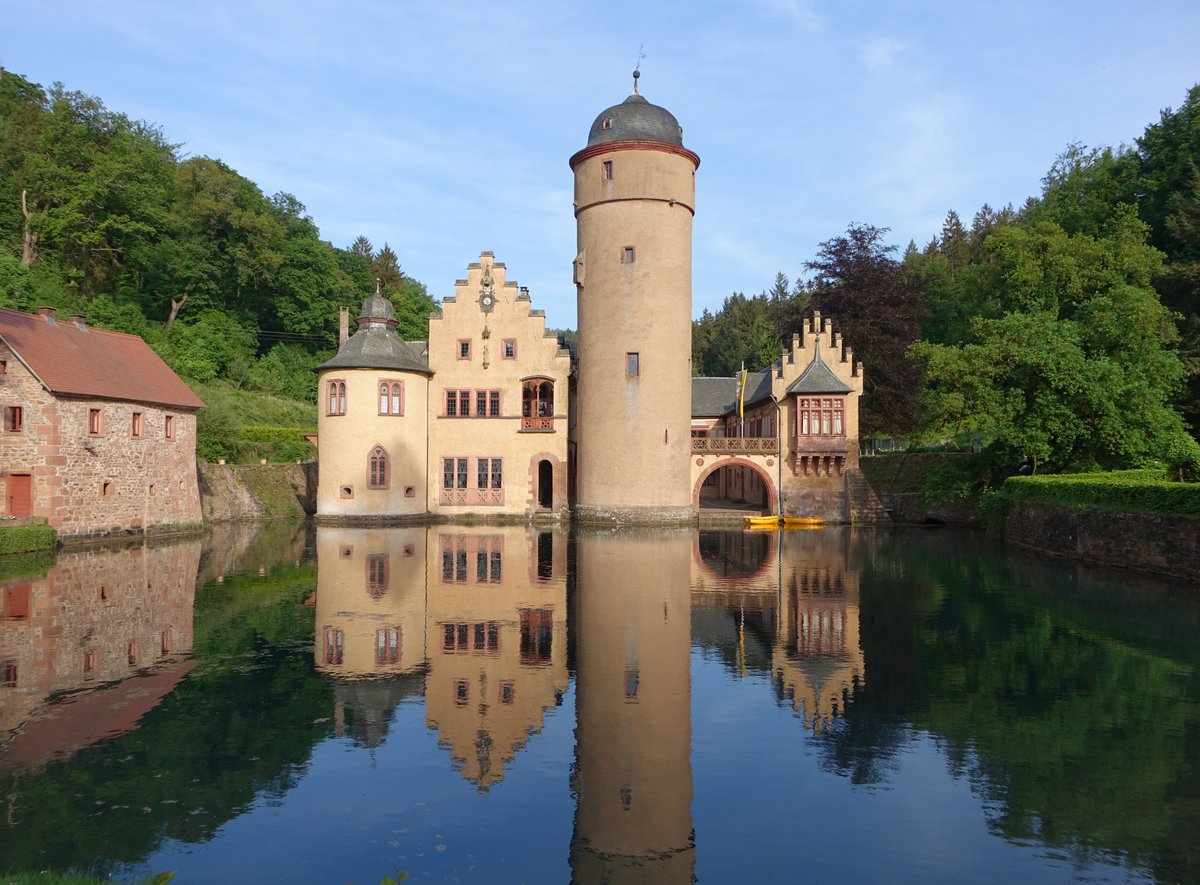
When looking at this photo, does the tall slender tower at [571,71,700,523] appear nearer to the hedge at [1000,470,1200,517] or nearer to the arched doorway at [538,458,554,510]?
the arched doorway at [538,458,554,510]

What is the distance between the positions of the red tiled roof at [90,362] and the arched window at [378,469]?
287 inches

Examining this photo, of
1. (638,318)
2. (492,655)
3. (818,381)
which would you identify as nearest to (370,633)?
(492,655)

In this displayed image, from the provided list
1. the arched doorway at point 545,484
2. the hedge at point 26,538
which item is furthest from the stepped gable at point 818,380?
the hedge at point 26,538

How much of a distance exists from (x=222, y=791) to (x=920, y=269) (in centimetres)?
7948

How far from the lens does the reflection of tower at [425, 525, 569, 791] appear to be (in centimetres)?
923

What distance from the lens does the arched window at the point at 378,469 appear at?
37.0m

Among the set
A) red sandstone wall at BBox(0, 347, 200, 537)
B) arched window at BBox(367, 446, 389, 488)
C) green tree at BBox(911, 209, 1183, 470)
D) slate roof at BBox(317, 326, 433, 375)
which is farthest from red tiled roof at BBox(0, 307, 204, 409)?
green tree at BBox(911, 209, 1183, 470)

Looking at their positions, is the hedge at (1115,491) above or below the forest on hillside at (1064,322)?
below

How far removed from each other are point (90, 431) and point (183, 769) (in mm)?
23756

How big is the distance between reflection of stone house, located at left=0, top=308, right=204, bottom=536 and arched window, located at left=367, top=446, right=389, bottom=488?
705 centimetres

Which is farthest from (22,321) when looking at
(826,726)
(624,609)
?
(826,726)

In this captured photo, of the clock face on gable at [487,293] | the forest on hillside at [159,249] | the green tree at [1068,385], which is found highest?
the forest on hillside at [159,249]

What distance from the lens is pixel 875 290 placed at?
45375mm

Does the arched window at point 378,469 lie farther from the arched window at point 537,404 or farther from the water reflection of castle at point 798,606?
the water reflection of castle at point 798,606
